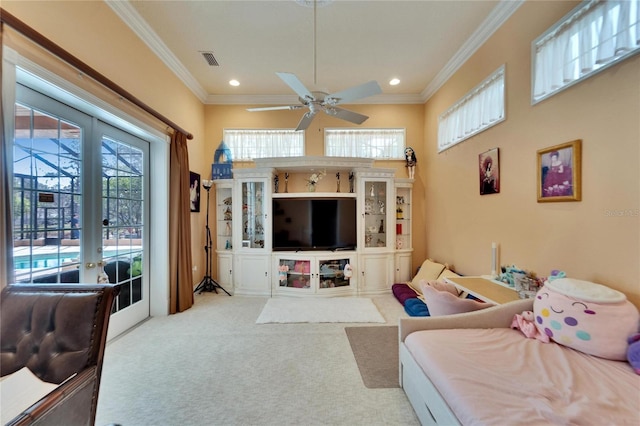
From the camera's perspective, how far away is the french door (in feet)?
5.75

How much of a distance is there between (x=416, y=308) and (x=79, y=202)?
3.76 meters

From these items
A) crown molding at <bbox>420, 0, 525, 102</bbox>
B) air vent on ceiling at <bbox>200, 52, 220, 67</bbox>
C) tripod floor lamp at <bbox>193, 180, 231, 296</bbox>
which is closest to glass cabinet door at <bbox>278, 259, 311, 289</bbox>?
tripod floor lamp at <bbox>193, 180, 231, 296</bbox>

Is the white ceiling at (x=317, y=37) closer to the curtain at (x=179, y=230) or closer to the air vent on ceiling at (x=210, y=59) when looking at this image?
the air vent on ceiling at (x=210, y=59)

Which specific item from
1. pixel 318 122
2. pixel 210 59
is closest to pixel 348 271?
pixel 318 122

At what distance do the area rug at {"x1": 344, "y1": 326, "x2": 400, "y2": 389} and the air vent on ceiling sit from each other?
13.0 ft

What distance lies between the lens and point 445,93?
12.1 feet

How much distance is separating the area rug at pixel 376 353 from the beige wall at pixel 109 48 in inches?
133

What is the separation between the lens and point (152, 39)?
9.18 feet

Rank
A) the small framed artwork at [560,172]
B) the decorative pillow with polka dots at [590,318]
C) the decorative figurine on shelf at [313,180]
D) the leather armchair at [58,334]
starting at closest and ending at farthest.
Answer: the leather armchair at [58,334]
the decorative pillow with polka dots at [590,318]
the small framed artwork at [560,172]
the decorative figurine on shelf at [313,180]

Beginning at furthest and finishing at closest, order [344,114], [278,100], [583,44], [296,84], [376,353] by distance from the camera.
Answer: [278,100], [344,114], [376,353], [296,84], [583,44]

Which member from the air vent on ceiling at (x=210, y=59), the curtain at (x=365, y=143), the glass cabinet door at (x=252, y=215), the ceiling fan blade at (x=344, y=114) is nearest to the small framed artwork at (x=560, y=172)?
the ceiling fan blade at (x=344, y=114)

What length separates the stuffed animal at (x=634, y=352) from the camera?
4.11 feet

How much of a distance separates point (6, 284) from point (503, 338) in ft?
10.2

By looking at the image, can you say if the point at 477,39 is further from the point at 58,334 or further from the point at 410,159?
the point at 58,334
